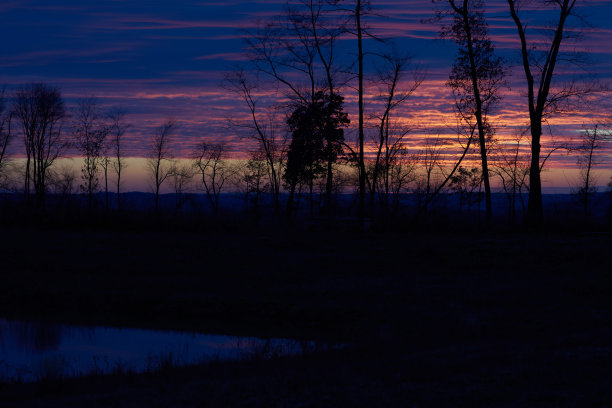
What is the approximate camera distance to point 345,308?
14523 mm

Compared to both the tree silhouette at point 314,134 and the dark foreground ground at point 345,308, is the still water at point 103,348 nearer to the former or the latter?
the dark foreground ground at point 345,308

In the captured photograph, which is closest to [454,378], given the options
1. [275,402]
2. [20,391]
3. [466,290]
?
[275,402]

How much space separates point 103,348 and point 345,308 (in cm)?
531

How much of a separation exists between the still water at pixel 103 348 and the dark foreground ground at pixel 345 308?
72 centimetres

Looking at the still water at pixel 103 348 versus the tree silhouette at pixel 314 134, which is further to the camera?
the tree silhouette at pixel 314 134

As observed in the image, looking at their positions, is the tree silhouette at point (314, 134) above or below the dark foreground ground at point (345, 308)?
above

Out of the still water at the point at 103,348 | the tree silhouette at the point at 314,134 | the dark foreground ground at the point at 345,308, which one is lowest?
the still water at the point at 103,348

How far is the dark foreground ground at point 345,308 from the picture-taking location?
694cm

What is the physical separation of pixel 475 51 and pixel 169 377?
24.8 meters

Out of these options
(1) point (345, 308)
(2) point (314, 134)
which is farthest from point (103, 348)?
(2) point (314, 134)

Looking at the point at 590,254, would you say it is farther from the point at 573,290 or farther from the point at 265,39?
the point at 265,39

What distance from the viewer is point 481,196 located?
61.2m

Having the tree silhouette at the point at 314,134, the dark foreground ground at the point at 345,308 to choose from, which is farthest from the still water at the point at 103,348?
the tree silhouette at the point at 314,134

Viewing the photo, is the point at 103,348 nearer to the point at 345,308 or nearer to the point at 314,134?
the point at 345,308
